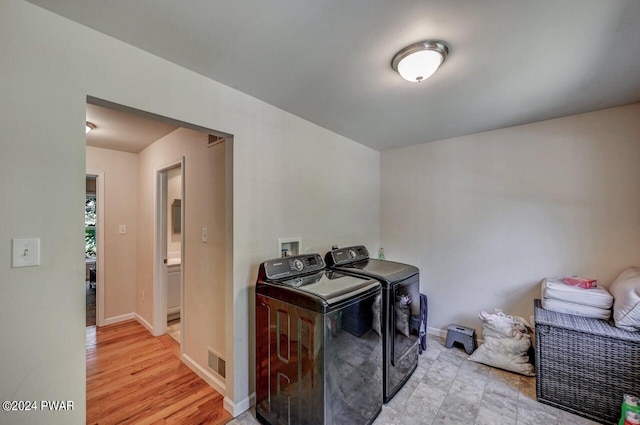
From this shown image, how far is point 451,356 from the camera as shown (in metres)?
2.58

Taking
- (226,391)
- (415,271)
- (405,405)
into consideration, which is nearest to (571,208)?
(415,271)

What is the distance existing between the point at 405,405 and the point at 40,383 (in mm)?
2124

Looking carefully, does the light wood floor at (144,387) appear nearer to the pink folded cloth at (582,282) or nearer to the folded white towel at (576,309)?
the folded white towel at (576,309)

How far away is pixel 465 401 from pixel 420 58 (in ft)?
7.83

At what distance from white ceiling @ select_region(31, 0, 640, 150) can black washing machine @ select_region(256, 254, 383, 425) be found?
50.6 inches

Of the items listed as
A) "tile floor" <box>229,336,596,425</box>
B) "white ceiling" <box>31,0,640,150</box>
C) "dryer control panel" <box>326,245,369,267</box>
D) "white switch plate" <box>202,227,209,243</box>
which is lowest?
"tile floor" <box>229,336,596,425</box>

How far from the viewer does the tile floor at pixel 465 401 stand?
178 cm

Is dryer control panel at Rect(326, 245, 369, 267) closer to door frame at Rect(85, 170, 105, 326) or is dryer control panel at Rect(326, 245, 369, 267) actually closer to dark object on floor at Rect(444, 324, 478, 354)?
dark object on floor at Rect(444, 324, 478, 354)

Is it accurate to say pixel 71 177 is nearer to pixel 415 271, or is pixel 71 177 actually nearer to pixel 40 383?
pixel 40 383

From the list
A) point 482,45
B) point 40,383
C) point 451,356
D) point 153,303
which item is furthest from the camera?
point 153,303

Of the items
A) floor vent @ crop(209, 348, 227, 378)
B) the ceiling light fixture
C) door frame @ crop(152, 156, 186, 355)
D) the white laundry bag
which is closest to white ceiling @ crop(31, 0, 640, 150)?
the ceiling light fixture

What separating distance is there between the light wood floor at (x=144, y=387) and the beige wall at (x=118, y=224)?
2.01 feet

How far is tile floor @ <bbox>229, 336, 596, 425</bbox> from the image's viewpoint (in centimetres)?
178

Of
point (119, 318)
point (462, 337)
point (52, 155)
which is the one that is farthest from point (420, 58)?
point (119, 318)
